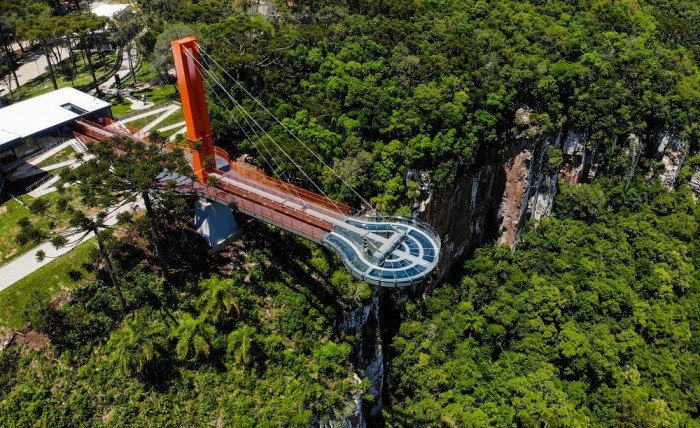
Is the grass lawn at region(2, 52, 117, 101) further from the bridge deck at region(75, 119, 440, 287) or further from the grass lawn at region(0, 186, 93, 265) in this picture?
the bridge deck at region(75, 119, 440, 287)

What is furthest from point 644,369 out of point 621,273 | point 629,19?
point 629,19

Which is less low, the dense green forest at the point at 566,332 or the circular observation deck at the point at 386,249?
the circular observation deck at the point at 386,249

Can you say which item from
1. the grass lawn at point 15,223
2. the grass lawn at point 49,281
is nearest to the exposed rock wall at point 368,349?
the grass lawn at point 49,281

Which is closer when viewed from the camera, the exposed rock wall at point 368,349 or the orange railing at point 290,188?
the exposed rock wall at point 368,349

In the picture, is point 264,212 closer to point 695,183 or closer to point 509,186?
point 509,186

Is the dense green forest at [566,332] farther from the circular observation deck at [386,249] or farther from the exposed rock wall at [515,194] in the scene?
the circular observation deck at [386,249]

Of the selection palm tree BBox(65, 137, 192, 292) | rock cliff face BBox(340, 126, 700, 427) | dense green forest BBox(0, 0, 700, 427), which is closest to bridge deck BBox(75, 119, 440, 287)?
palm tree BBox(65, 137, 192, 292)

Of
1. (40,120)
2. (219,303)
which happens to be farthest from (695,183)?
(40,120)
